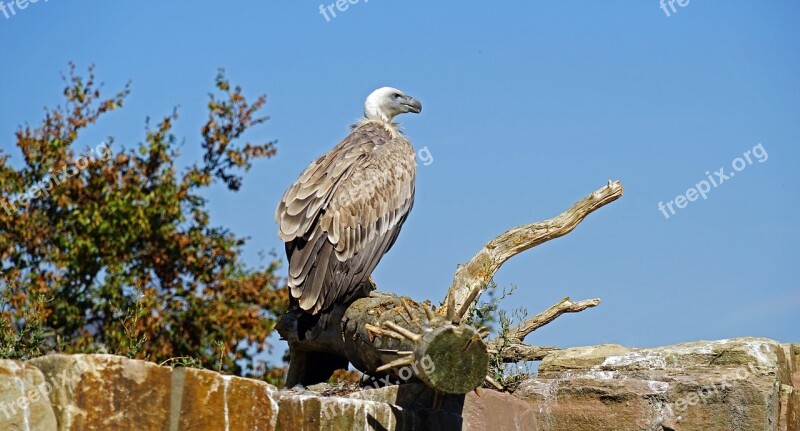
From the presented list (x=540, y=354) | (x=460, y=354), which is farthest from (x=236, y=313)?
(x=460, y=354)

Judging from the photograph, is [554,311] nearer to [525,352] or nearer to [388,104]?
[525,352]

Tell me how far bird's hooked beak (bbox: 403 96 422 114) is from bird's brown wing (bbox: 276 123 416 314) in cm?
86

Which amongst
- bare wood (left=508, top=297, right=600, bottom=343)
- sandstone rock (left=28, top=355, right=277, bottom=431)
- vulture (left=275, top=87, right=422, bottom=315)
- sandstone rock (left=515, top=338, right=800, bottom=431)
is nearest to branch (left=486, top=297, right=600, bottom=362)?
bare wood (left=508, top=297, right=600, bottom=343)

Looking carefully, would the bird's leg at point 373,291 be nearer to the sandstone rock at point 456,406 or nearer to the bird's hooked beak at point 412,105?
the sandstone rock at point 456,406

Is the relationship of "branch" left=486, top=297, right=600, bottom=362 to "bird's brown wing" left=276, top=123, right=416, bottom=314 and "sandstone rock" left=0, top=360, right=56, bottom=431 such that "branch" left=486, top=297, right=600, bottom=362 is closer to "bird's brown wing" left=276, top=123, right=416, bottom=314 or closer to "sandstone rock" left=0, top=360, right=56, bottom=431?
"bird's brown wing" left=276, top=123, right=416, bottom=314

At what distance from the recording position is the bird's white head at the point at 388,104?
1078cm

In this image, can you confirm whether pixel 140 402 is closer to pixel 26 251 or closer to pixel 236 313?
pixel 236 313

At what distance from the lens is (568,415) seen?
7375 millimetres

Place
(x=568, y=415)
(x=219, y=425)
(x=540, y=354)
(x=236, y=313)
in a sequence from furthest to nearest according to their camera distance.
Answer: (x=236, y=313), (x=540, y=354), (x=568, y=415), (x=219, y=425)

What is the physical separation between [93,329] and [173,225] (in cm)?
183

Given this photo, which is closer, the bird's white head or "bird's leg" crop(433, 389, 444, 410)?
"bird's leg" crop(433, 389, 444, 410)

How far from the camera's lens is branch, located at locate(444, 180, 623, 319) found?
355 inches

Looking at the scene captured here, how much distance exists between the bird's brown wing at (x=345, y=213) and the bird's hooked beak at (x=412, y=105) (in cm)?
86

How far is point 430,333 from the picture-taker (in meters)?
6.08
